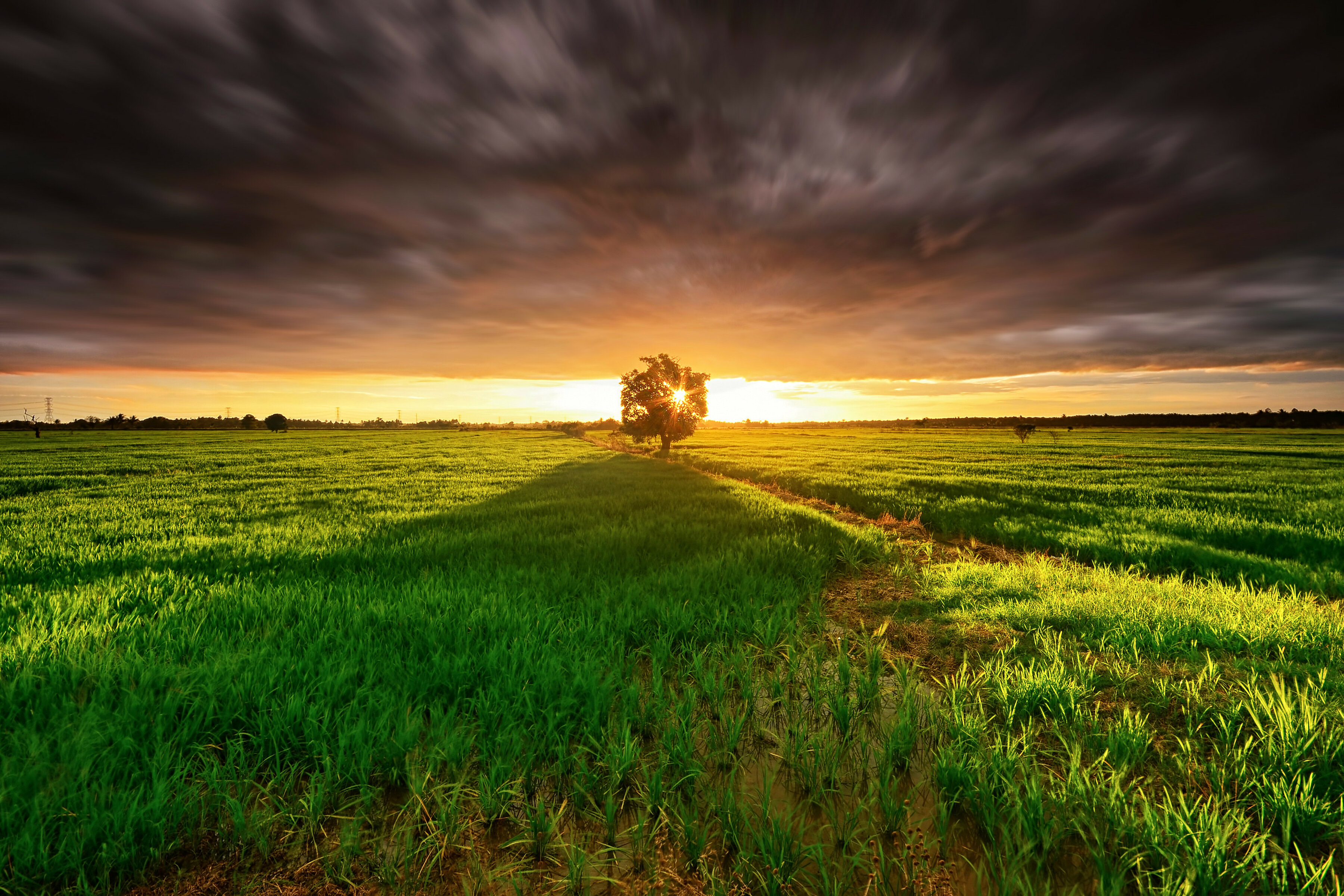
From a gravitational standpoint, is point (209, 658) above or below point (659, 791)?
above

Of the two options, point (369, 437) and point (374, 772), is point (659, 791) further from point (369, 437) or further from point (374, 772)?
point (369, 437)

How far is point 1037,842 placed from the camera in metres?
2.56

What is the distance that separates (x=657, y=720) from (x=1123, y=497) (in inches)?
753

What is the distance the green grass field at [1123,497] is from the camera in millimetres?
8891

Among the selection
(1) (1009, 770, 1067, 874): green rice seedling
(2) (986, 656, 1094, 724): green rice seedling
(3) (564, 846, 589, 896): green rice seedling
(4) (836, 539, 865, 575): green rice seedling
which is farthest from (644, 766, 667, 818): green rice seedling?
(4) (836, 539, 865, 575): green rice seedling

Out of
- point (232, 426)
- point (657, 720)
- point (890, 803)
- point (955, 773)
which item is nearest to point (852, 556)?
point (955, 773)

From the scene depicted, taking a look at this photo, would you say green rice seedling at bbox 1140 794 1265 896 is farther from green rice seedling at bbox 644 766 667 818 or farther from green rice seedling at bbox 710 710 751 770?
green rice seedling at bbox 644 766 667 818

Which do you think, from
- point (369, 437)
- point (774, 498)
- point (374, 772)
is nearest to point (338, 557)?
point (374, 772)

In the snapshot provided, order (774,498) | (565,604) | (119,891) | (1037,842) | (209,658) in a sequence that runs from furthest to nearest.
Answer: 1. (774,498)
2. (565,604)
3. (209,658)
4. (1037,842)
5. (119,891)

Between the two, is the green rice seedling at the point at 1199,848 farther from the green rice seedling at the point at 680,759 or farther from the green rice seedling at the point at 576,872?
the green rice seedling at the point at 576,872

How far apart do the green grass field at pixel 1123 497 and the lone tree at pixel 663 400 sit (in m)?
3.10

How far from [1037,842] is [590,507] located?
11.5 m

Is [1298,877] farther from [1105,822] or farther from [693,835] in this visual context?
[693,835]

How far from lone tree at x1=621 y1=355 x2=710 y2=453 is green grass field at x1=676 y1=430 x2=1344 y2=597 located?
122 inches
